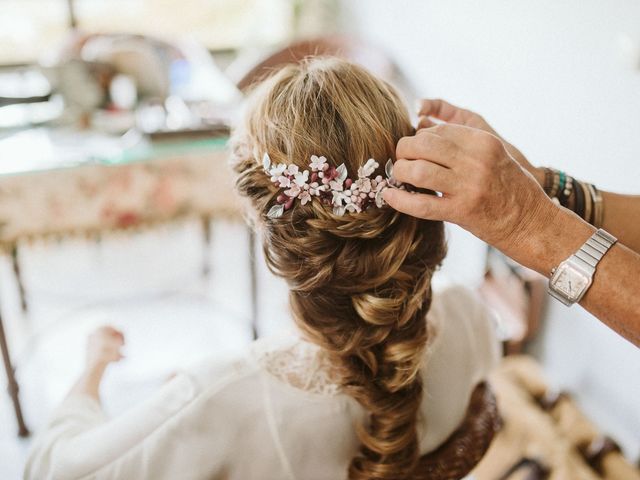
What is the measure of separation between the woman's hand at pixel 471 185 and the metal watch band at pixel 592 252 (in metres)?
0.06

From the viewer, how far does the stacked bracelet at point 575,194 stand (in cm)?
96

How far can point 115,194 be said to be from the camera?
1.70 m

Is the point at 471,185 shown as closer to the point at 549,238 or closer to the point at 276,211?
the point at 549,238

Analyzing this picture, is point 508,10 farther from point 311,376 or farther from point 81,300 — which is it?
Answer: point 81,300

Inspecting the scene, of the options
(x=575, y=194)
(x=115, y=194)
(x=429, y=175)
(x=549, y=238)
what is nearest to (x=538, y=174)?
(x=575, y=194)

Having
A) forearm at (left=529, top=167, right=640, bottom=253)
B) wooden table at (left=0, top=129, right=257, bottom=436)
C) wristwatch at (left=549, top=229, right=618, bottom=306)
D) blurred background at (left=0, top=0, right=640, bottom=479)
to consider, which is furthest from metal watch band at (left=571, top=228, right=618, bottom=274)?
wooden table at (left=0, top=129, right=257, bottom=436)

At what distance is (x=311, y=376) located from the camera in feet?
2.86

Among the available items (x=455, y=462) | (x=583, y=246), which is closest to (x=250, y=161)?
(x=583, y=246)

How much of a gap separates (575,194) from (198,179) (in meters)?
1.15

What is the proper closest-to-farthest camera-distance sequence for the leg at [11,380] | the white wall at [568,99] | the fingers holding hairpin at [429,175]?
1. the fingers holding hairpin at [429,175]
2. the white wall at [568,99]
3. the leg at [11,380]

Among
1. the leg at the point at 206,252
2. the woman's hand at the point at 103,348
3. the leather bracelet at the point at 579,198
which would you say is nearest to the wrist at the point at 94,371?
the woman's hand at the point at 103,348

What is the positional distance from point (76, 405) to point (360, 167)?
65 centimetres

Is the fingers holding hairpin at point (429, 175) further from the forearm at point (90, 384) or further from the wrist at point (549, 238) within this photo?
the forearm at point (90, 384)

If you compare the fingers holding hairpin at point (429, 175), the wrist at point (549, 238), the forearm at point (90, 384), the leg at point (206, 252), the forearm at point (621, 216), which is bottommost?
the leg at point (206, 252)
